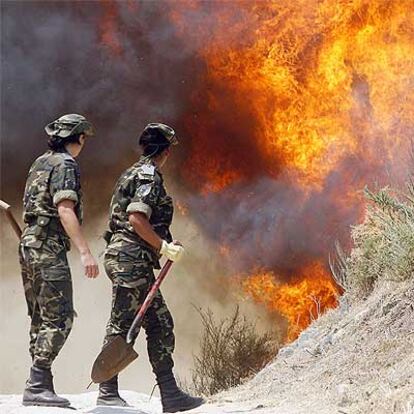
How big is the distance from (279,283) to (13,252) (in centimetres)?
460

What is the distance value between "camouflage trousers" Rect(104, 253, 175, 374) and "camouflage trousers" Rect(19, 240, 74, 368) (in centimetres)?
31

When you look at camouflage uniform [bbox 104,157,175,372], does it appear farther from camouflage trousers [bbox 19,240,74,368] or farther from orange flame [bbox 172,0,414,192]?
orange flame [bbox 172,0,414,192]

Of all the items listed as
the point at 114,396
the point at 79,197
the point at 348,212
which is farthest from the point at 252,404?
the point at 348,212

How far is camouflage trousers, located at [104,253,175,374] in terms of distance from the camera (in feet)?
19.8

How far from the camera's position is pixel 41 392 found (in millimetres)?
5863

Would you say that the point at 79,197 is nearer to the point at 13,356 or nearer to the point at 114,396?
the point at 114,396

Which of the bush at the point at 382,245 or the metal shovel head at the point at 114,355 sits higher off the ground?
the bush at the point at 382,245

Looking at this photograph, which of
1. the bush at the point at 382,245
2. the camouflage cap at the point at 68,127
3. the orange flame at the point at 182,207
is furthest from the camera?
the orange flame at the point at 182,207

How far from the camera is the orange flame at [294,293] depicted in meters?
13.1

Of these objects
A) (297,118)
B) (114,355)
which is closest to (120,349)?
(114,355)

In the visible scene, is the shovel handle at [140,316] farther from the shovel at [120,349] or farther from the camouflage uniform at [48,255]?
the camouflage uniform at [48,255]

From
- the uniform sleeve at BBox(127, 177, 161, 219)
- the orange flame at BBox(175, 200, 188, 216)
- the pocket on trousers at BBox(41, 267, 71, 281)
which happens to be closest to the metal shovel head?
the pocket on trousers at BBox(41, 267, 71, 281)

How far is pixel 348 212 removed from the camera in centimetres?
1382

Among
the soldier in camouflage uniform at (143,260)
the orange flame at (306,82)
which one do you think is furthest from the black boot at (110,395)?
the orange flame at (306,82)
